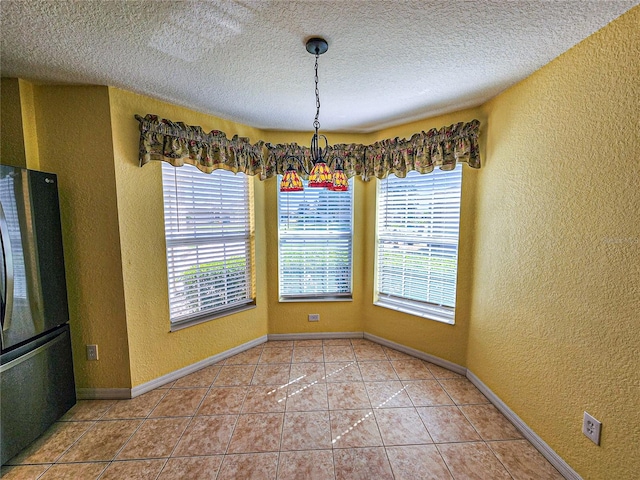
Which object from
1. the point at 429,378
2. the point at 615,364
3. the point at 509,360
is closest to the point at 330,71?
the point at 615,364

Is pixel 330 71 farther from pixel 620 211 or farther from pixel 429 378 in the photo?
pixel 429 378

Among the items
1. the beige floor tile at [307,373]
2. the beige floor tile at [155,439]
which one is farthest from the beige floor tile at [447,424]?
the beige floor tile at [155,439]

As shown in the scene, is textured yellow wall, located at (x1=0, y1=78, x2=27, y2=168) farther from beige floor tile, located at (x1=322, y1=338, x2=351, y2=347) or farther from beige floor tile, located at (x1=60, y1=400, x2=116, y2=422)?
beige floor tile, located at (x1=322, y1=338, x2=351, y2=347)

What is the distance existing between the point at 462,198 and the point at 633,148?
1.18 metres

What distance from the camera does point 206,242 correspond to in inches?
100

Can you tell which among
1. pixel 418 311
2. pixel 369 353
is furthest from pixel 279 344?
pixel 418 311

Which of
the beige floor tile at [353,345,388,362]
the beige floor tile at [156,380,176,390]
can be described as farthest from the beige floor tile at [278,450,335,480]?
the beige floor tile at [156,380,176,390]

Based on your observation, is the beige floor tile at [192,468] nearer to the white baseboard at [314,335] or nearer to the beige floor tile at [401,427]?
the beige floor tile at [401,427]

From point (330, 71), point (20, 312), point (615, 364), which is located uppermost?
point (330, 71)

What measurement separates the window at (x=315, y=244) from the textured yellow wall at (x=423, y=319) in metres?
0.24

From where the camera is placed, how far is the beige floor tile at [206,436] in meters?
1.61

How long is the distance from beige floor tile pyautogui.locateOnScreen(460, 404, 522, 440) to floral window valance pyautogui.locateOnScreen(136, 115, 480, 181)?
1.93m

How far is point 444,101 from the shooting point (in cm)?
211

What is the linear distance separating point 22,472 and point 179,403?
2.70ft
